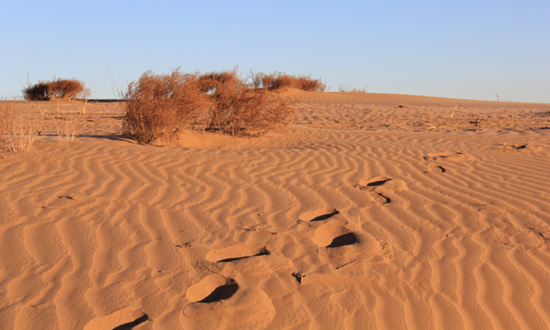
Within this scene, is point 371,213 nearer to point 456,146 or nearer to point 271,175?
point 271,175

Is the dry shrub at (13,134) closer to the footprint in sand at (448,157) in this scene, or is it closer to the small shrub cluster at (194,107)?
the small shrub cluster at (194,107)

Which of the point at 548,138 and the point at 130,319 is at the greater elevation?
the point at 548,138

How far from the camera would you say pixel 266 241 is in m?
3.28

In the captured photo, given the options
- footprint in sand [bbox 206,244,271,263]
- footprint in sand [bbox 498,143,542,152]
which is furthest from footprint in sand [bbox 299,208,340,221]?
footprint in sand [bbox 498,143,542,152]

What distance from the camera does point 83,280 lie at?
2.62 metres

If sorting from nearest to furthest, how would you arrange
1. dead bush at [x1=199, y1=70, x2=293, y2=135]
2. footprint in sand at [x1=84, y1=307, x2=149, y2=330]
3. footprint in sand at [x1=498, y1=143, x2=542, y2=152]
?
1. footprint in sand at [x1=84, y1=307, x2=149, y2=330]
2. footprint in sand at [x1=498, y1=143, x2=542, y2=152]
3. dead bush at [x1=199, y1=70, x2=293, y2=135]

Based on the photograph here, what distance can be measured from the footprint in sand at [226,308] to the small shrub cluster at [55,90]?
20.1 metres

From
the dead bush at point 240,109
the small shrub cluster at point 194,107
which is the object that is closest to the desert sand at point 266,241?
the small shrub cluster at point 194,107

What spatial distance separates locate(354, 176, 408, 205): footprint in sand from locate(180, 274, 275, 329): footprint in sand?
2139mm

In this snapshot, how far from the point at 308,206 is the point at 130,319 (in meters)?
2.15

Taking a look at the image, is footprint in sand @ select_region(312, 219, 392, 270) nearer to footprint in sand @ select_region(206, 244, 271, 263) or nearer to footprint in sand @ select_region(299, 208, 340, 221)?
footprint in sand @ select_region(299, 208, 340, 221)

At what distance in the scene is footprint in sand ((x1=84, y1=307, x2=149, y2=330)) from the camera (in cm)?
223

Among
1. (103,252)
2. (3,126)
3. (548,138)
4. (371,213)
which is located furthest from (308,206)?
(548,138)

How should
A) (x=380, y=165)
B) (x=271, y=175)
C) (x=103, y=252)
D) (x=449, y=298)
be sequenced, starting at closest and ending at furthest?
(x=449, y=298) < (x=103, y=252) < (x=271, y=175) < (x=380, y=165)
